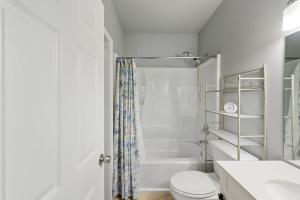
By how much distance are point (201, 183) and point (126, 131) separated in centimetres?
101

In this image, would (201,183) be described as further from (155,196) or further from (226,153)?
(155,196)

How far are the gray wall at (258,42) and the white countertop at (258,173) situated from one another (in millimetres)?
231

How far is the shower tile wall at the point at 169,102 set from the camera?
10.7ft

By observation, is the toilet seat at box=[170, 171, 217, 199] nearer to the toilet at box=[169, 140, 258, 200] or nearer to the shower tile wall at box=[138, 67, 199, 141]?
the toilet at box=[169, 140, 258, 200]

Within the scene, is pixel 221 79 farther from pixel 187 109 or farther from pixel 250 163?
pixel 250 163

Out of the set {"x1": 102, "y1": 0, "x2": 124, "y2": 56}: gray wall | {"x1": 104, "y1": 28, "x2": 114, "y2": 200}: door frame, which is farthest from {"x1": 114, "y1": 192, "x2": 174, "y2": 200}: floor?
{"x1": 102, "y1": 0, "x2": 124, "y2": 56}: gray wall

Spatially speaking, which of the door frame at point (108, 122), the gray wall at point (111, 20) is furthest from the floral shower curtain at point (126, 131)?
the gray wall at point (111, 20)

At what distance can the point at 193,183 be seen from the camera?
5.61ft
